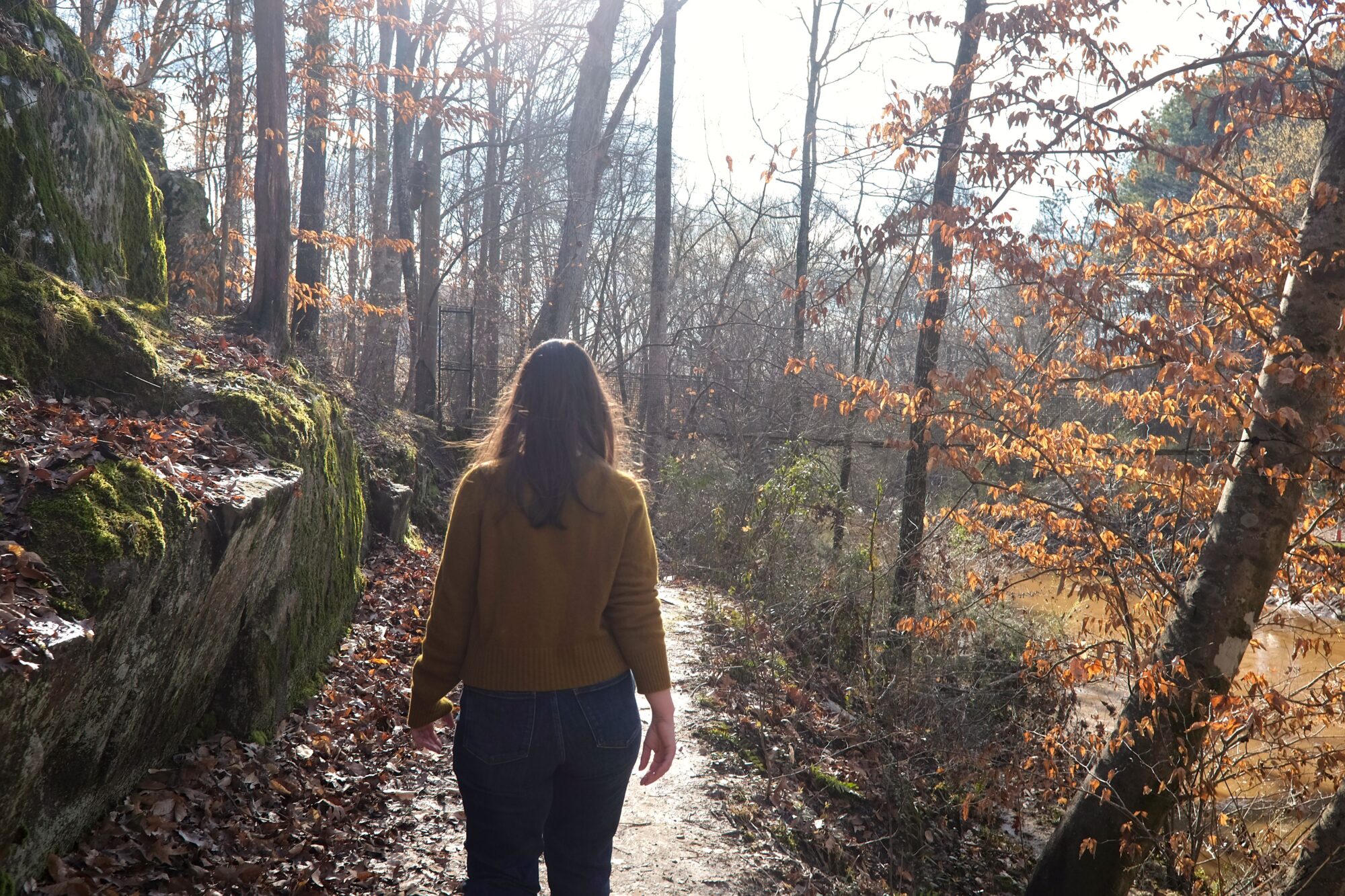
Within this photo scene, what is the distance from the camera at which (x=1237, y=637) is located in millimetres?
5461

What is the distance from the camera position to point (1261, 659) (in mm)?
12688

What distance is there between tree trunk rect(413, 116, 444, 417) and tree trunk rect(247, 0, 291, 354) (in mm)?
6362

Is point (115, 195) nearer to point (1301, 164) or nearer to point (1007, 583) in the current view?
point (1007, 583)

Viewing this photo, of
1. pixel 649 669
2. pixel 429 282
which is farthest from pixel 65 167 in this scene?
pixel 429 282

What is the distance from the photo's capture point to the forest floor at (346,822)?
3.48 m

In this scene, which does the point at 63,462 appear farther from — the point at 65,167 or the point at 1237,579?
the point at 1237,579

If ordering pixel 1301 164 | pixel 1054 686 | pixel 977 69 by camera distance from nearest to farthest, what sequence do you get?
pixel 977 69 < pixel 1054 686 < pixel 1301 164

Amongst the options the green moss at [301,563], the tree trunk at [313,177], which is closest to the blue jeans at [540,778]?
the green moss at [301,563]

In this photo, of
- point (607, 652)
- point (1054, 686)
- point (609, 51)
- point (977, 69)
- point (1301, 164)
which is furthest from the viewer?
point (1301, 164)

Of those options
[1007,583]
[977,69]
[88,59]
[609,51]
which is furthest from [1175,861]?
[609,51]

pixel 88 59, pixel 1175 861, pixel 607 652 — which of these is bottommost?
pixel 1175 861

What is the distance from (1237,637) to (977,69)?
4432mm

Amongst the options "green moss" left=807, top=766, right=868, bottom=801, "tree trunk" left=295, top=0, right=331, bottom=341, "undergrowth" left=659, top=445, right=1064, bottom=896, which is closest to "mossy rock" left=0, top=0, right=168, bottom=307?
"undergrowth" left=659, top=445, right=1064, bottom=896

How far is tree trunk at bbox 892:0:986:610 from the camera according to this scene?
7.25 meters
